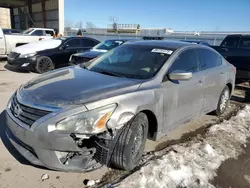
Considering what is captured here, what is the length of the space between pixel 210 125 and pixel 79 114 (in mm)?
3195

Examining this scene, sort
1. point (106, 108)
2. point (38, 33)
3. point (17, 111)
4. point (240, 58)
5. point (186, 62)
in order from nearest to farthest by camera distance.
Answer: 1. point (106, 108)
2. point (17, 111)
3. point (186, 62)
4. point (240, 58)
5. point (38, 33)

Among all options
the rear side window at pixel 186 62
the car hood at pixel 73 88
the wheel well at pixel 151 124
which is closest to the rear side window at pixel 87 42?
the rear side window at pixel 186 62

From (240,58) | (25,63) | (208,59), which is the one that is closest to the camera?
(208,59)

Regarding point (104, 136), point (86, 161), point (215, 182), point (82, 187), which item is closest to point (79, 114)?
point (104, 136)

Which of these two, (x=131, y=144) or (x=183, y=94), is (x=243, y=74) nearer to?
(x=183, y=94)

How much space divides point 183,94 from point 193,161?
3.18ft

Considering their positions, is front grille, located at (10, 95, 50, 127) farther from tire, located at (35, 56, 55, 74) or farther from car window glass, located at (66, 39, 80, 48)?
car window glass, located at (66, 39, 80, 48)

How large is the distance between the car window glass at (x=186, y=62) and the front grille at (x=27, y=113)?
1893mm

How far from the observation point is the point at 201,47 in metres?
4.49

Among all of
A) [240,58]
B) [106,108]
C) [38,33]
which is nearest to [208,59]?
[106,108]

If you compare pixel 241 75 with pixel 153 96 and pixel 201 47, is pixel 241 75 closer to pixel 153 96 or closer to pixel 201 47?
pixel 201 47

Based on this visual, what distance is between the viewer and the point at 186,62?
3.91 metres

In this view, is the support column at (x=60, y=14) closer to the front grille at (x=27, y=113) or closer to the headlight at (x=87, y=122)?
the front grille at (x=27, y=113)

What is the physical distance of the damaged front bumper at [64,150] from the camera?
241 centimetres
